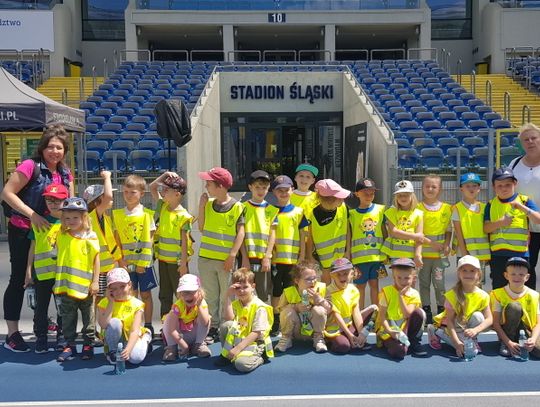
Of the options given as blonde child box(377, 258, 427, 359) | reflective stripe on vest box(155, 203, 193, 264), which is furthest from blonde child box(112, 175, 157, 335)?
blonde child box(377, 258, 427, 359)

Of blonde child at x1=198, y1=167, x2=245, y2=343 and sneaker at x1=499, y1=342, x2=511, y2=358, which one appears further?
blonde child at x1=198, y1=167, x2=245, y2=343

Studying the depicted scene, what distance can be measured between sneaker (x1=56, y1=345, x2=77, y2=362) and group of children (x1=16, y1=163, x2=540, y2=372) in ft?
0.06

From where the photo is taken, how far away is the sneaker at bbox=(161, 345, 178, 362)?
5.44 metres

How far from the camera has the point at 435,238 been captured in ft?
20.8

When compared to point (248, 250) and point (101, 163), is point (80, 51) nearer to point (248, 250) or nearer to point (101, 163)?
point (101, 163)

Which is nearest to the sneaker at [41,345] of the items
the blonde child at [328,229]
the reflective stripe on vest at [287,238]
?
the reflective stripe on vest at [287,238]

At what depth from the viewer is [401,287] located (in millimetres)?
5625

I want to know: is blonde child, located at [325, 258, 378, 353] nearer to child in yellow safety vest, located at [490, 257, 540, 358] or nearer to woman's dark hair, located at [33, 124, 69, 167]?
child in yellow safety vest, located at [490, 257, 540, 358]

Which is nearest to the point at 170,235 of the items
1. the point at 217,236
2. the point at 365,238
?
the point at 217,236

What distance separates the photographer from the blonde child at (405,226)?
20.3 feet

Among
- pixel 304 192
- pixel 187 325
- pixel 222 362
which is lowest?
pixel 222 362

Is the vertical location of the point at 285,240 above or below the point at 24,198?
below

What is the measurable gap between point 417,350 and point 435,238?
130 centimetres

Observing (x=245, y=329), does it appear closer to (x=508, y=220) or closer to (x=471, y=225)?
(x=471, y=225)
